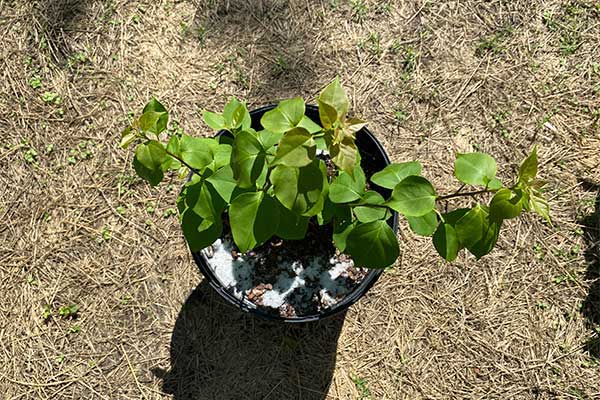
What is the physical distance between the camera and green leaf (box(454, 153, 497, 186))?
1.46 m

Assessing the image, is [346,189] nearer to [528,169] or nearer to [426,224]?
[426,224]

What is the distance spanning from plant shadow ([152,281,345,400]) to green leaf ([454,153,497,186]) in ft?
3.85

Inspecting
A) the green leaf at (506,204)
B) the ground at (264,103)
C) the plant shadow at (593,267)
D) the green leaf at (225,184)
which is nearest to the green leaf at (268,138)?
the green leaf at (225,184)

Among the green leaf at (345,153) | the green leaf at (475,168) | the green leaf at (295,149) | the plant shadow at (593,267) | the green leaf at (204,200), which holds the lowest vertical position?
the plant shadow at (593,267)

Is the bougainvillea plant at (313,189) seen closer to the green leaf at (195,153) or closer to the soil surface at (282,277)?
the green leaf at (195,153)

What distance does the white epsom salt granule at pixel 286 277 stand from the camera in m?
2.09

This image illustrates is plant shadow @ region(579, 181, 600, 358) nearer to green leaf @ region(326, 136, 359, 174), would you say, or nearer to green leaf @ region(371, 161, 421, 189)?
green leaf @ region(371, 161, 421, 189)

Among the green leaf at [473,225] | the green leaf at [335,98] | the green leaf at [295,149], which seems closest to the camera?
the green leaf at [295,149]

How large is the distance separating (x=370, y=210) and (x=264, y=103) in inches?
47.2

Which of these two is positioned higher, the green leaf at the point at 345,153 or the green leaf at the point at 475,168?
the green leaf at the point at 345,153

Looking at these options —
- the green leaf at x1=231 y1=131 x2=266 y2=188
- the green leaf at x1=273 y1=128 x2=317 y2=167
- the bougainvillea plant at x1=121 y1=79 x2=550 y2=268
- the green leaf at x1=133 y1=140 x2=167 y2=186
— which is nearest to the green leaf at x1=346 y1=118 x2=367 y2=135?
the bougainvillea plant at x1=121 y1=79 x2=550 y2=268

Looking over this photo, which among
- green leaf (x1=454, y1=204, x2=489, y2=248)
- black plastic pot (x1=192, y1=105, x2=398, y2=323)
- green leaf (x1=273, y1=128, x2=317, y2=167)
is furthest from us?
black plastic pot (x1=192, y1=105, x2=398, y2=323)

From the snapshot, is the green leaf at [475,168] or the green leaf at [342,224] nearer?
the green leaf at [475,168]

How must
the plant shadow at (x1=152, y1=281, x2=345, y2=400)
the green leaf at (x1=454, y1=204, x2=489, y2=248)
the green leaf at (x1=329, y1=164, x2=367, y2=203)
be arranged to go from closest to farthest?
the green leaf at (x1=454, y1=204, x2=489, y2=248) < the green leaf at (x1=329, y1=164, x2=367, y2=203) < the plant shadow at (x1=152, y1=281, x2=345, y2=400)
